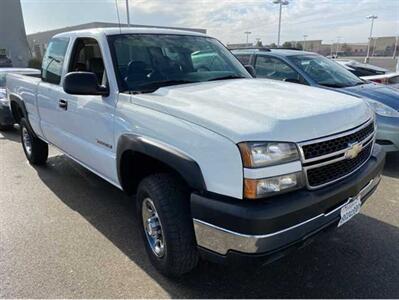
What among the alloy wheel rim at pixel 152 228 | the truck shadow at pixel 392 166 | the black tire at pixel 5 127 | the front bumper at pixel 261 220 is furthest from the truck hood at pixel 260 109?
the black tire at pixel 5 127

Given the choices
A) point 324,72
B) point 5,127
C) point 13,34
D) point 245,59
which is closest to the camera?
point 324,72

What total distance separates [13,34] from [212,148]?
33.0 metres

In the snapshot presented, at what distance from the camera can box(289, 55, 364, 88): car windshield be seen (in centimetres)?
604

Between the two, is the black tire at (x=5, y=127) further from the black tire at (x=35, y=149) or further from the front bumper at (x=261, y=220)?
the front bumper at (x=261, y=220)

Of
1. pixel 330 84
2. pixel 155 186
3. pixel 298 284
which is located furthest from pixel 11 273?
pixel 330 84

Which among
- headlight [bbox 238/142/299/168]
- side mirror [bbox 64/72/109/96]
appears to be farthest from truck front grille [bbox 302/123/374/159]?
side mirror [bbox 64/72/109/96]

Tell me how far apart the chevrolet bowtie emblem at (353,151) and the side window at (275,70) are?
137 inches

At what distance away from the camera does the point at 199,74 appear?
139 inches

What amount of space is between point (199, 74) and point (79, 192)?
2314 millimetres

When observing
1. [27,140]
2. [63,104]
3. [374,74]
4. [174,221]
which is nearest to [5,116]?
[27,140]

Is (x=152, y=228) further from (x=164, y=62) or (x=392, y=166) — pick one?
(x=392, y=166)

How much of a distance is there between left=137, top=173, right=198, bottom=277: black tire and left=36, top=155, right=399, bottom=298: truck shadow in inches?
9.9

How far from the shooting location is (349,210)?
262cm

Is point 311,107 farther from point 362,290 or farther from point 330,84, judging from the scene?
point 330,84
